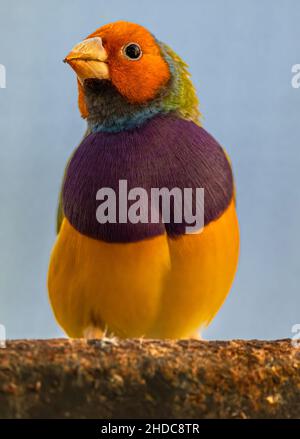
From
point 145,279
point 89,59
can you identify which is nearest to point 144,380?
point 145,279

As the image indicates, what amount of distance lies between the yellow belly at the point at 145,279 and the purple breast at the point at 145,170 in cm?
2

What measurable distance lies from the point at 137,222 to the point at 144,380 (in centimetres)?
47

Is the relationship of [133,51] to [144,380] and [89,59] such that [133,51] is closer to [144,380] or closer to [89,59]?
[89,59]

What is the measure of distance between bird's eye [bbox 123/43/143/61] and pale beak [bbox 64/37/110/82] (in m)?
0.06

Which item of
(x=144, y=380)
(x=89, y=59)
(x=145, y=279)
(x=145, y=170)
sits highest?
(x=89, y=59)

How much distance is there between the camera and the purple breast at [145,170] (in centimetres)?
129

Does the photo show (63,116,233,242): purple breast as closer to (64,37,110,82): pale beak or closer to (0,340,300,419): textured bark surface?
(64,37,110,82): pale beak

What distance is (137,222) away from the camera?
128cm

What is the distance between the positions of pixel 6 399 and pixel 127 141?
2.14 feet

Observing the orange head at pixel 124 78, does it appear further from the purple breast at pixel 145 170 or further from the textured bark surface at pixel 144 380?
the textured bark surface at pixel 144 380

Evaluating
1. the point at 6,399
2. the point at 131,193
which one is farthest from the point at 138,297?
the point at 6,399

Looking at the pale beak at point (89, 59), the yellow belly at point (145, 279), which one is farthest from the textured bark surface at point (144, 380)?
the pale beak at point (89, 59)

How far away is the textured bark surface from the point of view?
82 centimetres

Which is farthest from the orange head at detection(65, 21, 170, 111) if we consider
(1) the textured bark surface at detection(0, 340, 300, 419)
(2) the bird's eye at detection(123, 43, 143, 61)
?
(1) the textured bark surface at detection(0, 340, 300, 419)
